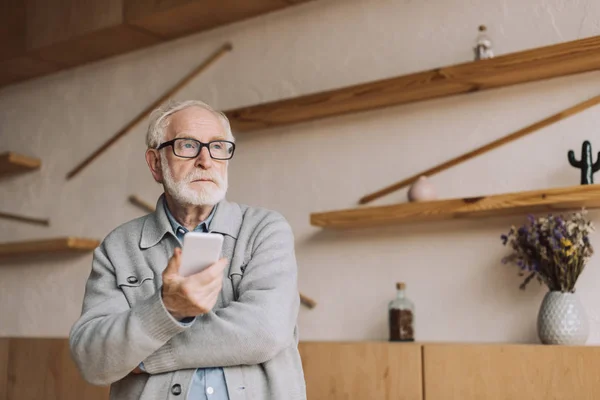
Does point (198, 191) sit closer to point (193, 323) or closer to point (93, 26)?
point (193, 323)

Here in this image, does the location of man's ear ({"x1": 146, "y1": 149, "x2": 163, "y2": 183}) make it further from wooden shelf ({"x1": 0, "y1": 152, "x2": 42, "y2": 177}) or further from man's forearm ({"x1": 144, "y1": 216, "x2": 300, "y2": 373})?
wooden shelf ({"x1": 0, "y1": 152, "x2": 42, "y2": 177})

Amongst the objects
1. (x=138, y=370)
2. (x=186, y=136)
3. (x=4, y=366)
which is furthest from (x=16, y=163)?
(x=138, y=370)

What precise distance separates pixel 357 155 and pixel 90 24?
1529 millimetres

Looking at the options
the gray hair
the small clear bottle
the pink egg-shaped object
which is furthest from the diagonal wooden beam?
the gray hair

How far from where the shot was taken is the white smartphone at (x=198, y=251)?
121 centimetres

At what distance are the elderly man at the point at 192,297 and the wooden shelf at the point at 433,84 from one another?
39.7 inches

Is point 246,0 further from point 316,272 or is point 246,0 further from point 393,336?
point 393,336

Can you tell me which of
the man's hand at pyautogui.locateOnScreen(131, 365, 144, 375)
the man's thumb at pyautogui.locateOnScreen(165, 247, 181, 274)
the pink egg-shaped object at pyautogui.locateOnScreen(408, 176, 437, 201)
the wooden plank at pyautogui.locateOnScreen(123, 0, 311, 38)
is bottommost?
the man's hand at pyautogui.locateOnScreen(131, 365, 144, 375)

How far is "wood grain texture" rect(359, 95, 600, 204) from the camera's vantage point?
231cm

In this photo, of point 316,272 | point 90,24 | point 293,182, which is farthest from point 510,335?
point 90,24

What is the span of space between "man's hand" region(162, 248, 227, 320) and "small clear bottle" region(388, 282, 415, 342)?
1.31 metres

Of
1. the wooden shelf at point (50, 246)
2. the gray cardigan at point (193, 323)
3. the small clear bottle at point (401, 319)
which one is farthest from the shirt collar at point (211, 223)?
the wooden shelf at point (50, 246)

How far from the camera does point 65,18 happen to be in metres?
3.46

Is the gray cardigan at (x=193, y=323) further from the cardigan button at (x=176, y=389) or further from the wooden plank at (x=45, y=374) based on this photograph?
the wooden plank at (x=45, y=374)
